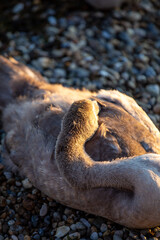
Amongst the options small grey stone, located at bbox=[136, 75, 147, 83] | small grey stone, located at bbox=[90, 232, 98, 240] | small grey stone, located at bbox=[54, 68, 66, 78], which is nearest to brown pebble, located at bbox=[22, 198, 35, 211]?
small grey stone, located at bbox=[90, 232, 98, 240]

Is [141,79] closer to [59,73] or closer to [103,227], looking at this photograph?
[59,73]

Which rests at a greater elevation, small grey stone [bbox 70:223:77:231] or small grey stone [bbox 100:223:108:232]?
small grey stone [bbox 100:223:108:232]

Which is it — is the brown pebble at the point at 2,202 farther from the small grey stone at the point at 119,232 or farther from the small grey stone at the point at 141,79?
the small grey stone at the point at 141,79

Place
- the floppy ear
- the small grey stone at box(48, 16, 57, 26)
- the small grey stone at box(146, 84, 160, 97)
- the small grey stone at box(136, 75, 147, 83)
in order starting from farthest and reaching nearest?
the small grey stone at box(48, 16, 57, 26) < the small grey stone at box(136, 75, 147, 83) < the small grey stone at box(146, 84, 160, 97) < the floppy ear

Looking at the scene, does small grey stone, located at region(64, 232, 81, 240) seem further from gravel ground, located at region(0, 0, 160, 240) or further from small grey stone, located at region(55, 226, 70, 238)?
gravel ground, located at region(0, 0, 160, 240)

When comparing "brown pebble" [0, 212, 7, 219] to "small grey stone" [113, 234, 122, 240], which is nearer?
"small grey stone" [113, 234, 122, 240]

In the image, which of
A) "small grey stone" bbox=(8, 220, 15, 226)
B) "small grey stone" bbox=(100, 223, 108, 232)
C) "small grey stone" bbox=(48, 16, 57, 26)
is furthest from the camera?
"small grey stone" bbox=(48, 16, 57, 26)

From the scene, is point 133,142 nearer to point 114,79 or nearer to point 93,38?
point 114,79

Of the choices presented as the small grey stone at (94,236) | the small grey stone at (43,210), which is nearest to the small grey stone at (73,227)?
the small grey stone at (94,236)
